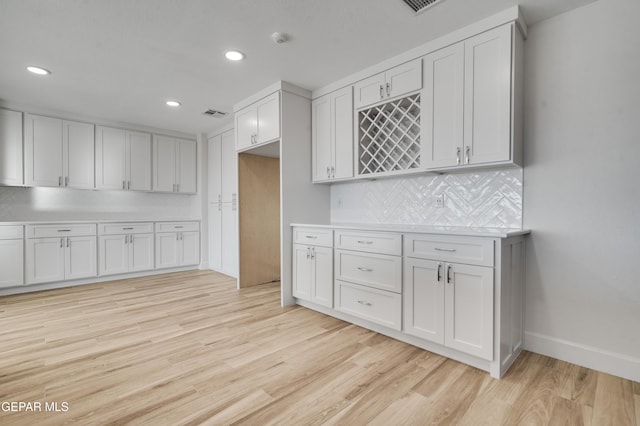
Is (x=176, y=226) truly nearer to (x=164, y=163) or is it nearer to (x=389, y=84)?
(x=164, y=163)

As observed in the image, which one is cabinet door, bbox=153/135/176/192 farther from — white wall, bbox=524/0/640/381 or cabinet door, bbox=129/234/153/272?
white wall, bbox=524/0/640/381

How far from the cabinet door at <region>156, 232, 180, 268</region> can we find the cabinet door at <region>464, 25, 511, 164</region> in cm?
472

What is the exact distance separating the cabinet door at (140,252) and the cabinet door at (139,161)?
0.82m

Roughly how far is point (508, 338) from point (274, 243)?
320 centimetres

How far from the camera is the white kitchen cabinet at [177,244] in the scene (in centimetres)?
509

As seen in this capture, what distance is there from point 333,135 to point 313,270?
148cm

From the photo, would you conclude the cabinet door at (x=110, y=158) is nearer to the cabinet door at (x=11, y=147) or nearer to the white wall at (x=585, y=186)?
the cabinet door at (x=11, y=147)

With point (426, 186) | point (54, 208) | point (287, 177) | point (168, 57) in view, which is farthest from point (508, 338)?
point (54, 208)

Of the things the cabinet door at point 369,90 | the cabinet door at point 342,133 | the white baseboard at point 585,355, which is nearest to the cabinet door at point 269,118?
the cabinet door at point 342,133

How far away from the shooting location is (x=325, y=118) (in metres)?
3.44

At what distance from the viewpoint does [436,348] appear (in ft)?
7.44

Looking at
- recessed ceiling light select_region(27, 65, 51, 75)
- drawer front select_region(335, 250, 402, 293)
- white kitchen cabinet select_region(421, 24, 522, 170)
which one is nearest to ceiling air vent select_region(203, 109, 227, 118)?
recessed ceiling light select_region(27, 65, 51, 75)

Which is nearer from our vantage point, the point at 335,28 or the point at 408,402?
the point at 408,402

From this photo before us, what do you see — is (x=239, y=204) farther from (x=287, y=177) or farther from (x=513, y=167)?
(x=513, y=167)
